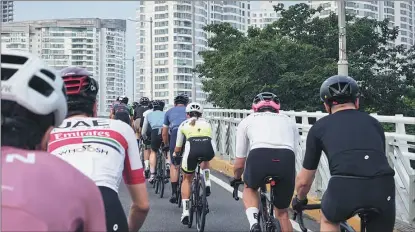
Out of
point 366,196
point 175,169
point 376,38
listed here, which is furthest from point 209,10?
point 366,196

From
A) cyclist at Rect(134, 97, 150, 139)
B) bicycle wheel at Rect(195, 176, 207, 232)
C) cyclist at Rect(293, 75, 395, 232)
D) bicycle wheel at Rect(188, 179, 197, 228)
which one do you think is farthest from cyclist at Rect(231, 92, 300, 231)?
cyclist at Rect(134, 97, 150, 139)

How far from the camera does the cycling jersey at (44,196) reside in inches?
63.6

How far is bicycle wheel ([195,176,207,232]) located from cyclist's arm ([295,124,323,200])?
11.6 feet

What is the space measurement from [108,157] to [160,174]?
8.29m

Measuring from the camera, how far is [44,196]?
1.66 metres

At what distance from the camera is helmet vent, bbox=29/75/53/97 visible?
1.81m

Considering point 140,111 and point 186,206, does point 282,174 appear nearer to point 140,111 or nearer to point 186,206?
point 186,206

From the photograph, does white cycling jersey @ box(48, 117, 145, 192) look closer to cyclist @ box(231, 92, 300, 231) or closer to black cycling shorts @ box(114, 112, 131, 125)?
cyclist @ box(231, 92, 300, 231)

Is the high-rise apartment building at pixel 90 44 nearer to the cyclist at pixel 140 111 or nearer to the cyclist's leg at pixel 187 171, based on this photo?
the cyclist at pixel 140 111

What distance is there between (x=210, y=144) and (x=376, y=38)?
22486 millimetres

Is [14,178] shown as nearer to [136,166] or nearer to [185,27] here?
[136,166]

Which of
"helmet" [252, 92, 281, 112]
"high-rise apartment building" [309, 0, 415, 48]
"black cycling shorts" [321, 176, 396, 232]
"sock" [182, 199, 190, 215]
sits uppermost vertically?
"high-rise apartment building" [309, 0, 415, 48]

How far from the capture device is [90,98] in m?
3.28

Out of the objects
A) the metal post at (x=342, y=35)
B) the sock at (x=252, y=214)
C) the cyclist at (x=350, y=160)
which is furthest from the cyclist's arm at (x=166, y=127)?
the metal post at (x=342, y=35)
